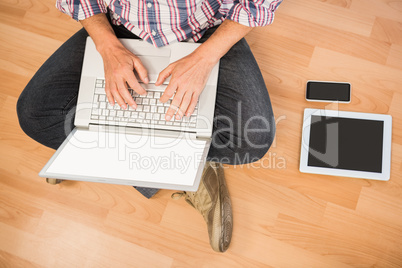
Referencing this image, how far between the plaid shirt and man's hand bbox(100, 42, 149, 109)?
95mm

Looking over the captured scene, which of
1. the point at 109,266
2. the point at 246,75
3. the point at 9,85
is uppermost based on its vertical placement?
the point at 246,75

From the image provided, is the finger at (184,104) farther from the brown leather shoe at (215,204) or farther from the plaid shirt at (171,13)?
the brown leather shoe at (215,204)

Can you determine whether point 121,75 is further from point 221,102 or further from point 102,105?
point 221,102

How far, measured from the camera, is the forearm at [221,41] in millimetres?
830

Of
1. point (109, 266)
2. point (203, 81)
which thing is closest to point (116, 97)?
point (203, 81)

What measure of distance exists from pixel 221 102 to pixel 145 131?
236 mm

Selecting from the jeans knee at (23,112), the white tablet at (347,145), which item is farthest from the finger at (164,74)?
the white tablet at (347,145)

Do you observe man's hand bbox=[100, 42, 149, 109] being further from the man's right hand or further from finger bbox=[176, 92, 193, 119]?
finger bbox=[176, 92, 193, 119]

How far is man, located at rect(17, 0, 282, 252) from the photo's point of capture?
0.80 m

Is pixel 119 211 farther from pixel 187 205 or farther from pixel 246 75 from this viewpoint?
pixel 246 75

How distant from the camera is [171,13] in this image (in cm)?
82

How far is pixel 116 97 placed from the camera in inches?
31.4

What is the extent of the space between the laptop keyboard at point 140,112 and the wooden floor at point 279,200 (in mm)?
456

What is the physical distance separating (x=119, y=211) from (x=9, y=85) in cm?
74
